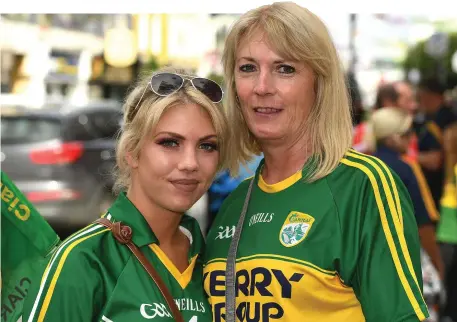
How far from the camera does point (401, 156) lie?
223 inches

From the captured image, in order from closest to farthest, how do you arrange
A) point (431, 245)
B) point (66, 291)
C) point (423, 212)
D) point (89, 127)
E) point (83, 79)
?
point (66, 291), point (423, 212), point (431, 245), point (89, 127), point (83, 79)

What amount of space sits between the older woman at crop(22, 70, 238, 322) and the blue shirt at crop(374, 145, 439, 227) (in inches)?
114

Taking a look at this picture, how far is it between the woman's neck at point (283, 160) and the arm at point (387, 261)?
13.6 inches

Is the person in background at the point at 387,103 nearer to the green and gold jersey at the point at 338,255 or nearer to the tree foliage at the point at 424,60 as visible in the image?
the green and gold jersey at the point at 338,255

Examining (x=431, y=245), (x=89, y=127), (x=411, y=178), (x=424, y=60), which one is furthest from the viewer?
(x=424, y=60)

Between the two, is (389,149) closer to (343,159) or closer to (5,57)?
(343,159)

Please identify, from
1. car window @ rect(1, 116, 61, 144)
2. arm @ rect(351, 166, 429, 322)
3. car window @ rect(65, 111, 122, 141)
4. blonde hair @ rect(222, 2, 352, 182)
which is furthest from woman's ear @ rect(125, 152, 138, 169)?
car window @ rect(1, 116, 61, 144)

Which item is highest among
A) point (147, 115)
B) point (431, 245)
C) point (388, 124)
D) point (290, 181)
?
point (147, 115)

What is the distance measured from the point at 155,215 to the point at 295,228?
0.47 m

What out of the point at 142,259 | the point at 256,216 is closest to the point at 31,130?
the point at 256,216

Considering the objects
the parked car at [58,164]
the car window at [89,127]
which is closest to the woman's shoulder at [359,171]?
the parked car at [58,164]

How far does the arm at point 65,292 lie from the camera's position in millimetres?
2191

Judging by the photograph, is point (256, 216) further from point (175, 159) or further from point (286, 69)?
point (286, 69)

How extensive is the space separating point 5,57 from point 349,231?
14.5 metres
